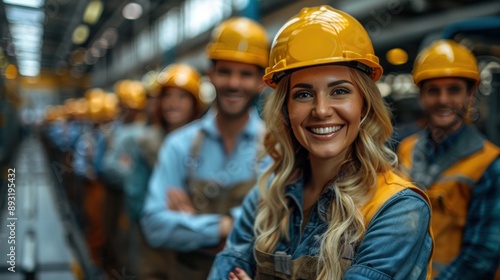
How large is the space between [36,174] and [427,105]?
1.39 meters

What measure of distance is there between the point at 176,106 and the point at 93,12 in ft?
3.83

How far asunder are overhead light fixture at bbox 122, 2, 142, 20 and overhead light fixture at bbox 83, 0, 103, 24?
0.10 metres

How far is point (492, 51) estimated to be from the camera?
2508 mm

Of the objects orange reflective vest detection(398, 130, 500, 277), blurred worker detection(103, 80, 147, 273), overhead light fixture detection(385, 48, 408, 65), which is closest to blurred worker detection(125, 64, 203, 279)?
blurred worker detection(103, 80, 147, 273)

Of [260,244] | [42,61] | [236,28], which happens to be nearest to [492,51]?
[236,28]

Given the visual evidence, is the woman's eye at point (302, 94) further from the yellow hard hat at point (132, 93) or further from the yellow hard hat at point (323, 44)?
the yellow hard hat at point (132, 93)

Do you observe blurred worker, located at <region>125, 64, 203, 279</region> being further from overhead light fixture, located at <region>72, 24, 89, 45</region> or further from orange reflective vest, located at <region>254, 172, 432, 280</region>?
orange reflective vest, located at <region>254, 172, 432, 280</region>

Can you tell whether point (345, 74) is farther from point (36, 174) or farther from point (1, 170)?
point (36, 174)

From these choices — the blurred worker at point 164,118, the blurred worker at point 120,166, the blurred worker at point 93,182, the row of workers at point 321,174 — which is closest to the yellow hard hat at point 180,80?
the blurred worker at point 164,118

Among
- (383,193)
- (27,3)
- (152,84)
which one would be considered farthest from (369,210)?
(152,84)

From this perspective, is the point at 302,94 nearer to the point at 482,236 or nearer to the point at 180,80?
the point at 482,236

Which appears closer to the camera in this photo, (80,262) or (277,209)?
(277,209)

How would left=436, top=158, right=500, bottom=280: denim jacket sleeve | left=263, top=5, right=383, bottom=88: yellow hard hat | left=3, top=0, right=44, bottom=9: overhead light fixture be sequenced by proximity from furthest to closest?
1. left=436, top=158, right=500, bottom=280: denim jacket sleeve
2. left=3, top=0, right=44, bottom=9: overhead light fixture
3. left=263, top=5, right=383, bottom=88: yellow hard hat

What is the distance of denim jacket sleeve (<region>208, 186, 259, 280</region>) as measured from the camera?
1.20m
